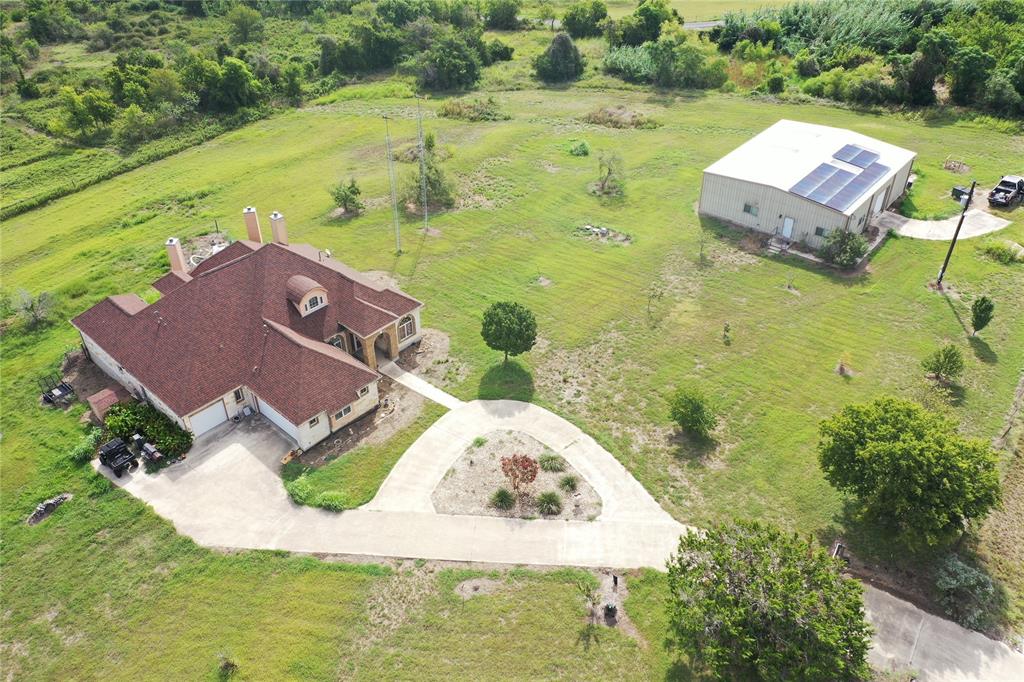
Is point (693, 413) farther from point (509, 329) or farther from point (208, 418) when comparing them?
point (208, 418)

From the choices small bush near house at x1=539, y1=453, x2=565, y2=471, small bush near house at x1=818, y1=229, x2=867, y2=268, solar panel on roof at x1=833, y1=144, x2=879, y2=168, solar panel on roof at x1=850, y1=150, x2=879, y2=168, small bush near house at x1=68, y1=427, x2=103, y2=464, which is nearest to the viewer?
small bush near house at x1=539, y1=453, x2=565, y2=471

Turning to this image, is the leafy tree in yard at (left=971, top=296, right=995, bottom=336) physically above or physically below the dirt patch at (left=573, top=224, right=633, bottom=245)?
above

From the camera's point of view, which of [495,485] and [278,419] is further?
[278,419]

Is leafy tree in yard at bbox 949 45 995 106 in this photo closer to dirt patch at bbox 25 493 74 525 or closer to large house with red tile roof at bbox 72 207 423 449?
large house with red tile roof at bbox 72 207 423 449

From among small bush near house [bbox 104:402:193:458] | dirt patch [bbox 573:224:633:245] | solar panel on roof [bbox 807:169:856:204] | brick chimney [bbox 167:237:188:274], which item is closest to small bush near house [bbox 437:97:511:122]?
dirt patch [bbox 573:224:633:245]

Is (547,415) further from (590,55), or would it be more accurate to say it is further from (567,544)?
(590,55)

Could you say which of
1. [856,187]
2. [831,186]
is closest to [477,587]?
[831,186]
